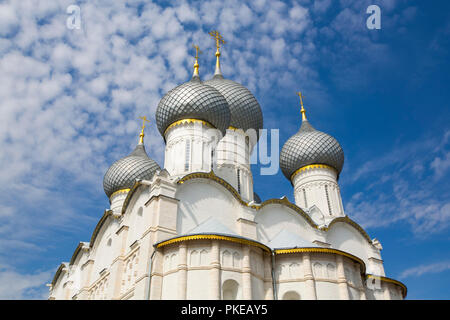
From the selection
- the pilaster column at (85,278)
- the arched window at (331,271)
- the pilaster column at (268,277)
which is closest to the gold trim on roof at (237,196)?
the pilaster column at (268,277)

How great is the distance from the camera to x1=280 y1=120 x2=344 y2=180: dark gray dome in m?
18.0

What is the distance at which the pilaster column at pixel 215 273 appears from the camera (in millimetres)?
10117

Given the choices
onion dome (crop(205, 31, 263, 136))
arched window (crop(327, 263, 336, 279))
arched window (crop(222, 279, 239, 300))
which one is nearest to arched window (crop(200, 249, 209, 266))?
arched window (crop(222, 279, 239, 300))

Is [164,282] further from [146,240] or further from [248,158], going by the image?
[248,158]

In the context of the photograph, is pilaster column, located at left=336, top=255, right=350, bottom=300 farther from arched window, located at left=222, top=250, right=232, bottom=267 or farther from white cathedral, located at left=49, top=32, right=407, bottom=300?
arched window, located at left=222, top=250, right=232, bottom=267

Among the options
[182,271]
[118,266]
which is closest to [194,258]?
[182,271]

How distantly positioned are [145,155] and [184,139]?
19.3ft

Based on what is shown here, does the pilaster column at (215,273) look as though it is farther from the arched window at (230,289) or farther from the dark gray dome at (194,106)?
the dark gray dome at (194,106)

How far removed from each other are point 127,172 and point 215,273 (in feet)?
31.9

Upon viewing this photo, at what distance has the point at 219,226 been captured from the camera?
11.6 m

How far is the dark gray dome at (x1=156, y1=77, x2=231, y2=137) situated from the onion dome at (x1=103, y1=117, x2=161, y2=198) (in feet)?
12.0

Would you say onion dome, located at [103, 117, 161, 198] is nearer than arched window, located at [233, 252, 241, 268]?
No

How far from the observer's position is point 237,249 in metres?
11.0
